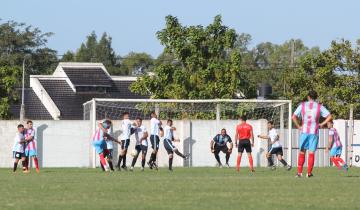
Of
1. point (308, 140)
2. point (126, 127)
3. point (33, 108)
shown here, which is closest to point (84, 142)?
point (126, 127)

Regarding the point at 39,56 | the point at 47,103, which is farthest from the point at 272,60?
the point at 47,103

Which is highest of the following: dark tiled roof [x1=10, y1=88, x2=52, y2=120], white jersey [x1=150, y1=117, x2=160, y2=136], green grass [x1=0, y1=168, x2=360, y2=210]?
dark tiled roof [x1=10, y1=88, x2=52, y2=120]

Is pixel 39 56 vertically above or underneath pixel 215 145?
above

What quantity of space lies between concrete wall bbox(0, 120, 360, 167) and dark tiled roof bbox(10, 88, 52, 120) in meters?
42.2

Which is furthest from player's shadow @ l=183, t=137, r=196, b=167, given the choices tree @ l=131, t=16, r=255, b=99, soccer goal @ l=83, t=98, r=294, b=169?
tree @ l=131, t=16, r=255, b=99

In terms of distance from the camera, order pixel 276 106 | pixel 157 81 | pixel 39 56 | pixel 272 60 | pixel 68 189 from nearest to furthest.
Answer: pixel 68 189 < pixel 276 106 < pixel 157 81 < pixel 39 56 < pixel 272 60

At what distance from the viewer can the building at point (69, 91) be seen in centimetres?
8850

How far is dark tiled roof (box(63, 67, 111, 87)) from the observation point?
91.4m

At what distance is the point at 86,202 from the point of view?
48.9 feet

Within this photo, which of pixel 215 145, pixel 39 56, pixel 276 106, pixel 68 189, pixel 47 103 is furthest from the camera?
pixel 39 56

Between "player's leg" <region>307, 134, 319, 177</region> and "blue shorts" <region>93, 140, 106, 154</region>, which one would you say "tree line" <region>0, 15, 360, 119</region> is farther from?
"player's leg" <region>307, 134, 319, 177</region>

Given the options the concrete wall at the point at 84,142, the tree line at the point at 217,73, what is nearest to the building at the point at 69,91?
the tree line at the point at 217,73

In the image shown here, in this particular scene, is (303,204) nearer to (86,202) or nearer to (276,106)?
(86,202)

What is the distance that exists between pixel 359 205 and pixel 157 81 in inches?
1720
